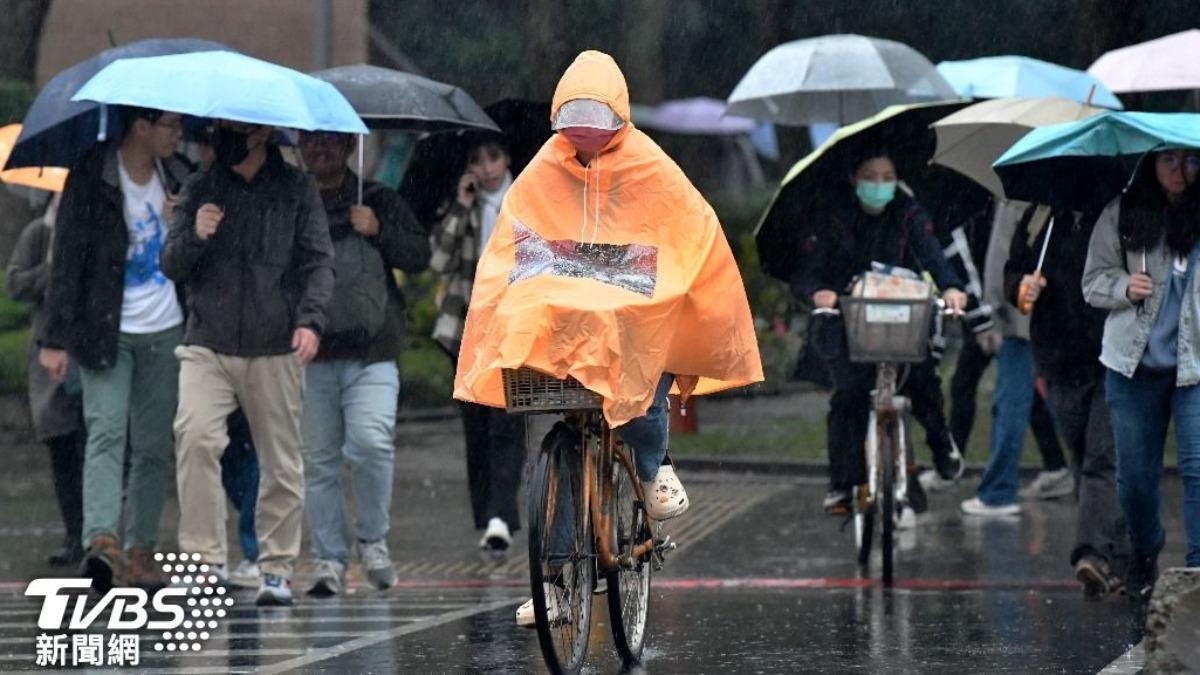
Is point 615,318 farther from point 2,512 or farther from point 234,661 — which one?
point 2,512

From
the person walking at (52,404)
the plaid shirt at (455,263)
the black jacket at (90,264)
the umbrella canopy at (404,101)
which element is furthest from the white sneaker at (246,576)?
the umbrella canopy at (404,101)

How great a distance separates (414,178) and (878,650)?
15.8 ft

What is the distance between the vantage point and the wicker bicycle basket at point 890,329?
11367 millimetres

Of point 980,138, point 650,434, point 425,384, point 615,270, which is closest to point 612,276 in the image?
point 615,270

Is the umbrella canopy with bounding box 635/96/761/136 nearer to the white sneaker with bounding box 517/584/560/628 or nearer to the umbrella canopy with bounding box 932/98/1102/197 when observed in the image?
the umbrella canopy with bounding box 932/98/1102/197

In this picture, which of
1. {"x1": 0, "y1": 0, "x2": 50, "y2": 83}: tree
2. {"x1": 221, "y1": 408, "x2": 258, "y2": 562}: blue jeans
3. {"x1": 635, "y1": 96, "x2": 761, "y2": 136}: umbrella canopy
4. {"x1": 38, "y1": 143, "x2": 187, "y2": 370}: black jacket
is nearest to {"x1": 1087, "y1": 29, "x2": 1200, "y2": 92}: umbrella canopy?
{"x1": 221, "y1": 408, "x2": 258, "y2": 562}: blue jeans

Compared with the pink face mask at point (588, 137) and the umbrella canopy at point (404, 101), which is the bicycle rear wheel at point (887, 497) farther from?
the pink face mask at point (588, 137)

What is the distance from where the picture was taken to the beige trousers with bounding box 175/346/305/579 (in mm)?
10406

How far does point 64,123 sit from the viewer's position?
1113 centimetres

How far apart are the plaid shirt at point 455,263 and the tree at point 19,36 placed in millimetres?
11254

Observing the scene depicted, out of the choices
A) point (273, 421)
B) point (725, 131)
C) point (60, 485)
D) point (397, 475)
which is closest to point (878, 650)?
point (273, 421)

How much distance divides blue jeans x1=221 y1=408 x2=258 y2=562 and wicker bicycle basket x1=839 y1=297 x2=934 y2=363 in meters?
2.82

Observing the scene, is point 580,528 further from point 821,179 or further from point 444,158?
point 444,158

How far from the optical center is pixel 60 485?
40.3 ft
